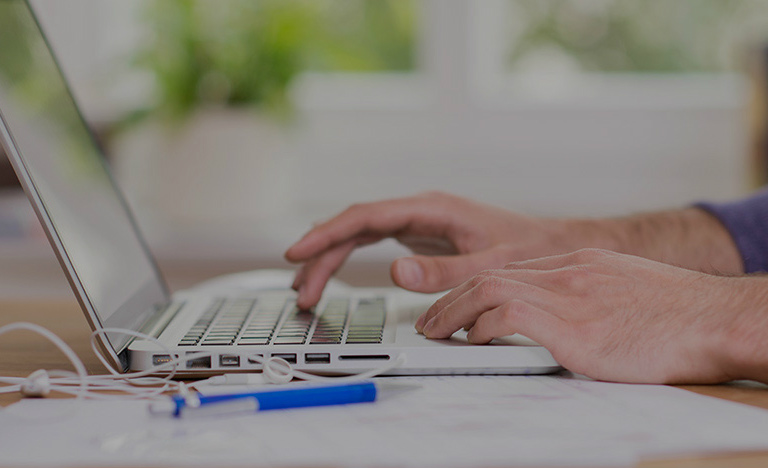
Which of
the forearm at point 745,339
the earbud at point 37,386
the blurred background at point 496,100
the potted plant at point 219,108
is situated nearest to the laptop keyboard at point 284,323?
the earbud at point 37,386

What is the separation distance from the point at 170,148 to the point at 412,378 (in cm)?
148

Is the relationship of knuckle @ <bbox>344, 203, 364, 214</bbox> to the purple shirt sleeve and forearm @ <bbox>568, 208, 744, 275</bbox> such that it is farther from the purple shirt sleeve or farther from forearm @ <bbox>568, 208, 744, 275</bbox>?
the purple shirt sleeve

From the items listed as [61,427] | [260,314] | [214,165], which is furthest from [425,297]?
[214,165]

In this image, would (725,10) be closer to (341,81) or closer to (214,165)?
(341,81)

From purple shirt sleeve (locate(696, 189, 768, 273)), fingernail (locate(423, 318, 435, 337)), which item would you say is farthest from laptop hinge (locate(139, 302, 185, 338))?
purple shirt sleeve (locate(696, 189, 768, 273))

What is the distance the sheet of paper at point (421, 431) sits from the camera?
49 centimetres

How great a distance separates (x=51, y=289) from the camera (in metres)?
1.98

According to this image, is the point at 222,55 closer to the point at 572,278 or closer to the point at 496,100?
the point at 496,100

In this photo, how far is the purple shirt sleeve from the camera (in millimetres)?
1050

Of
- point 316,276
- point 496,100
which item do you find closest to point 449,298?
point 316,276

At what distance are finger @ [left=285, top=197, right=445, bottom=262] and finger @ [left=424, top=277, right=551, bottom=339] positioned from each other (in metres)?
0.26

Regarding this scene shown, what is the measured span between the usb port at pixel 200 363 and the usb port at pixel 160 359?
16 millimetres

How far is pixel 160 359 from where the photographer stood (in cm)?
68

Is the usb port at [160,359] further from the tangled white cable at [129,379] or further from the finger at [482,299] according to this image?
the finger at [482,299]
